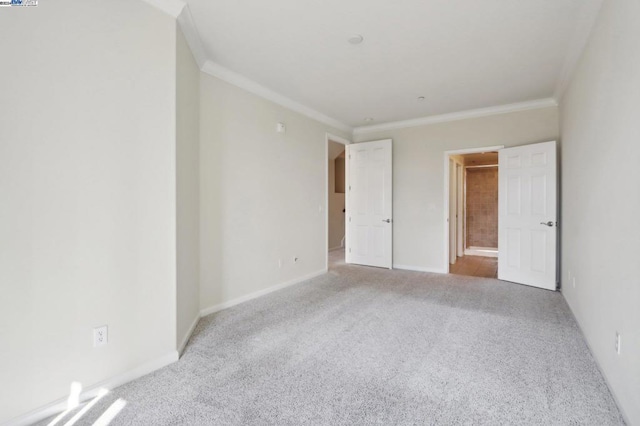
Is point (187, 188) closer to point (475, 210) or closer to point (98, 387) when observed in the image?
point (98, 387)

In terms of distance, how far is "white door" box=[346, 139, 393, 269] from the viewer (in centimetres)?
543

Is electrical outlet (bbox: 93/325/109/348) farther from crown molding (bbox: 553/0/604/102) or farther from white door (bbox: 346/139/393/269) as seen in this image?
white door (bbox: 346/139/393/269)

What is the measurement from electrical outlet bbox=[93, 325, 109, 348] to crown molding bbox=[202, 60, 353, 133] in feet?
8.23

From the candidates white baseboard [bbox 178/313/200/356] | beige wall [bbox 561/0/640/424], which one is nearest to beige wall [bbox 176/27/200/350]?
white baseboard [bbox 178/313/200/356]

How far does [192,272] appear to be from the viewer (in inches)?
111

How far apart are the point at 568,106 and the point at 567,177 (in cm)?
83

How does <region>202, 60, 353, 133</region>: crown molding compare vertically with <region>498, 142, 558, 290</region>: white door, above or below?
above

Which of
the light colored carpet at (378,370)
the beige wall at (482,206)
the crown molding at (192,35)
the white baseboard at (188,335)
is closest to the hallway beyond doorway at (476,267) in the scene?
the beige wall at (482,206)

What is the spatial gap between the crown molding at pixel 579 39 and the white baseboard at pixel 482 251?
14.6 feet

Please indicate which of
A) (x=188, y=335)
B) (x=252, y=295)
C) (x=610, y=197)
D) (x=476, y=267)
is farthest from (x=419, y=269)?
(x=188, y=335)

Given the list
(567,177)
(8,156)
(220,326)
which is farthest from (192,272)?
(567,177)

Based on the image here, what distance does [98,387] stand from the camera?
1864mm

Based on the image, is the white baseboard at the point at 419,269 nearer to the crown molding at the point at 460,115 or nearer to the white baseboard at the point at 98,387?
the crown molding at the point at 460,115

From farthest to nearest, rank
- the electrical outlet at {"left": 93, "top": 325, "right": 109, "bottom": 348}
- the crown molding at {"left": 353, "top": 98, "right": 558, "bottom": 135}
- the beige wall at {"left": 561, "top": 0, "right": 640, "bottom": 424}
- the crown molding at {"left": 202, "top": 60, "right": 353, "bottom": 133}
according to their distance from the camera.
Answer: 1. the crown molding at {"left": 353, "top": 98, "right": 558, "bottom": 135}
2. the crown molding at {"left": 202, "top": 60, "right": 353, "bottom": 133}
3. the electrical outlet at {"left": 93, "top": 325, "right": 109, "bottom": 348}
4. the beige wall at {"left": 561, "top": 0, "right": 640, "bottom": 424}
